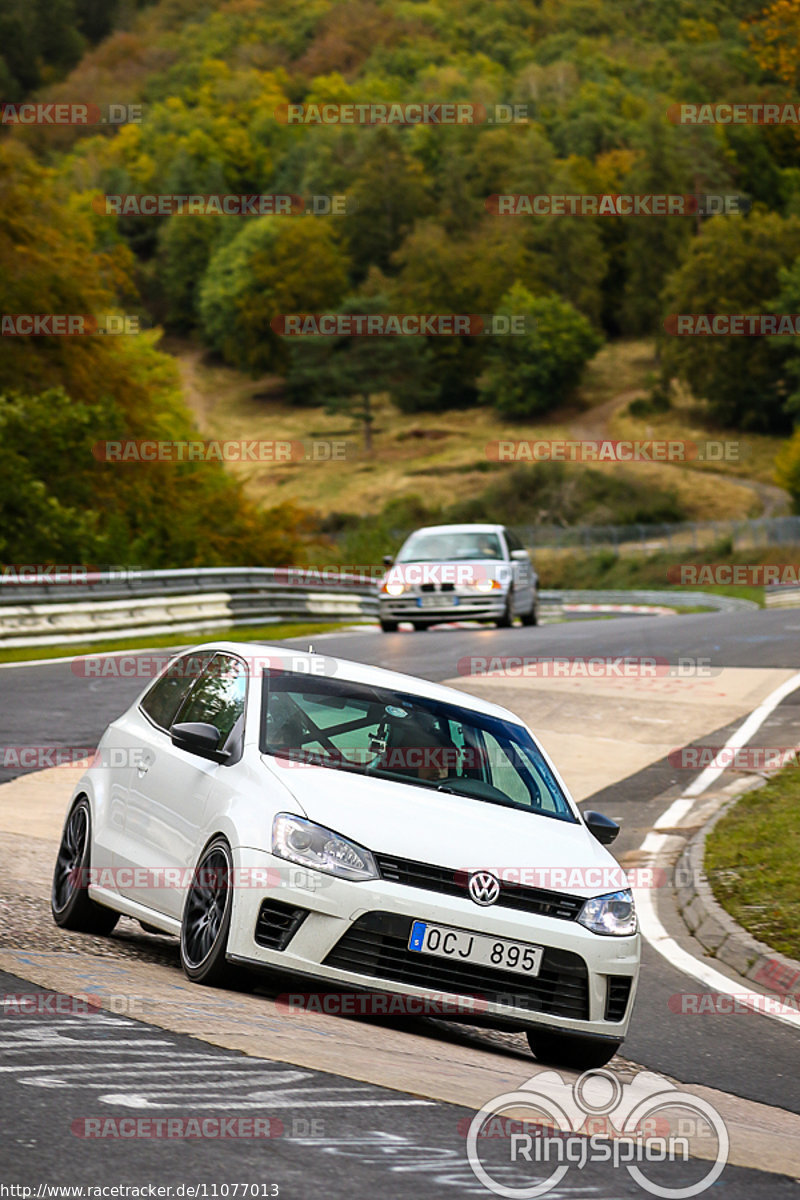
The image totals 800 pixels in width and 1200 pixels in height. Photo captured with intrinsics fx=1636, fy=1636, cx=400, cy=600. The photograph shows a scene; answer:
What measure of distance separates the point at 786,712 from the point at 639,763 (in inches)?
122

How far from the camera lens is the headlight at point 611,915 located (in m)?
6.71

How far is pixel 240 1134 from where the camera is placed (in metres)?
4.51

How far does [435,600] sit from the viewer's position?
88.1ft

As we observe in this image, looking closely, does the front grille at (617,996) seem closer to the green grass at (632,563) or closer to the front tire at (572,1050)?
the front tire at (572,1050)

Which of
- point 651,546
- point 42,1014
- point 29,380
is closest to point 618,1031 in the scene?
point 42,1014

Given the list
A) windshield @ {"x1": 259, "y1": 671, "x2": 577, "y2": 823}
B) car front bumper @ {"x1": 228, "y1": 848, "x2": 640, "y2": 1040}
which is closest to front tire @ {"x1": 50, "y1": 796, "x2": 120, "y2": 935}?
windshield @ {"x1": 259, "y1": 671, "x2": 577, "y2": 823}

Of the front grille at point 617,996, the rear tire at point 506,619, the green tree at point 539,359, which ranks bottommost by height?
the green tree at point 539,359

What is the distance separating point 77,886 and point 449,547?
19786 mm

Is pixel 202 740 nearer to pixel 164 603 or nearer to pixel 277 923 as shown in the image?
pixel 277 923

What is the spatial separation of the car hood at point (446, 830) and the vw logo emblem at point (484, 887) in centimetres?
4

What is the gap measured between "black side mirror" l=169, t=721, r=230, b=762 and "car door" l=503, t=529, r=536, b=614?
803 inches

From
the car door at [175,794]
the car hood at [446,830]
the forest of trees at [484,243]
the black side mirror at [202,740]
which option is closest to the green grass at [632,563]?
the forest of trees at [484,243]

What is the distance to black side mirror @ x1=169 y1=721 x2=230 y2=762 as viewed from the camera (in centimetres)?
711

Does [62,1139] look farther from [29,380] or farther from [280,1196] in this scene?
[29,380]
